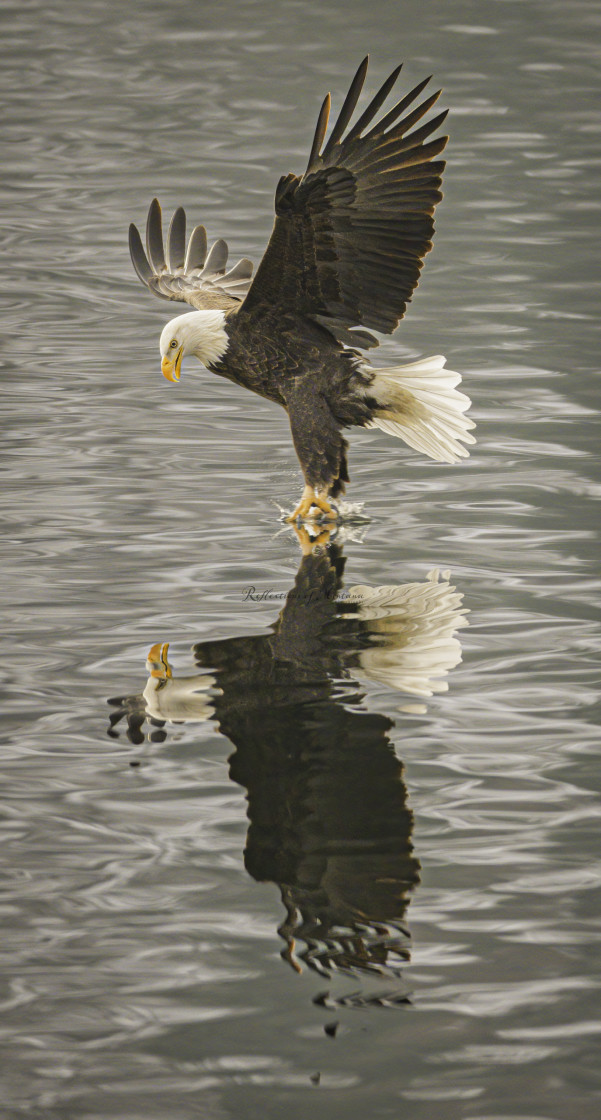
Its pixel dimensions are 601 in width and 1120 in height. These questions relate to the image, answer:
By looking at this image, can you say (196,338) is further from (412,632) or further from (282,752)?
(282,752)

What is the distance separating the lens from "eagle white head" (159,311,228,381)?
5828 millimetres

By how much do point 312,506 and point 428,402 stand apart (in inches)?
22.5

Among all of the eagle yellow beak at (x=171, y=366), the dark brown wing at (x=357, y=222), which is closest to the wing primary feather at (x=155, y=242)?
the eagle yellow beak at (x=171, y=366)

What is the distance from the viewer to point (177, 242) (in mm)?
7293

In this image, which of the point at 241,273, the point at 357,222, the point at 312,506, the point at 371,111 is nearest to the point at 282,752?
the point at 312,506

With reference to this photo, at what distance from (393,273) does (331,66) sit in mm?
10079

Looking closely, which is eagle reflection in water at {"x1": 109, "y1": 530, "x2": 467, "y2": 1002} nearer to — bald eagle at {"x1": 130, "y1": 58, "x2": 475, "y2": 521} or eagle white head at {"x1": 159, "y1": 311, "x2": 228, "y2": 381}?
bald eagle at {"x1": 130, "y1": 58, "x2": 475, "y2": 521}

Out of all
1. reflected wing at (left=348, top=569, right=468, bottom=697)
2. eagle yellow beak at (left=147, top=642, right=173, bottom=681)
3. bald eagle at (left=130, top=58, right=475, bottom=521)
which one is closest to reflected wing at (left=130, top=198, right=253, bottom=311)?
bald eagle at (left=130, top=58, right=475, bottom=521)

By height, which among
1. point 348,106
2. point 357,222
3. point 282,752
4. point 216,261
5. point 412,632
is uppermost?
point 348,106

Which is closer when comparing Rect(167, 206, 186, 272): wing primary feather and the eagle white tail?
the eagle white tail

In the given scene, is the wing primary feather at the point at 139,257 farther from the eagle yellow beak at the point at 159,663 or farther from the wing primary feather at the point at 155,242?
the eagle yellow beak at the point at 159,663

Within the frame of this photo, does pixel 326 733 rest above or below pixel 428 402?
below

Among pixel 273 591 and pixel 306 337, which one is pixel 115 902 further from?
pixel 306 337

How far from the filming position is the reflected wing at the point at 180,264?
706 centimetres
